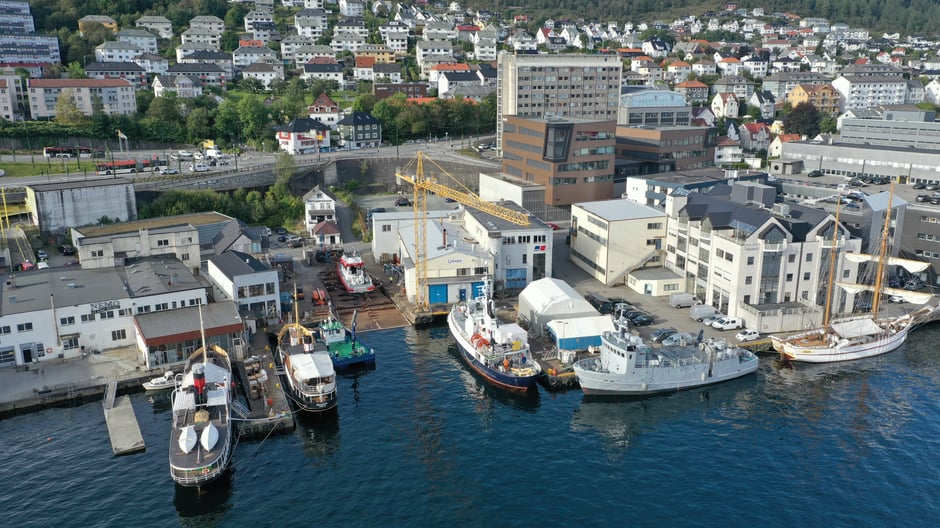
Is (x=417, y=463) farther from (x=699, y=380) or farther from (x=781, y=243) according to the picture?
(x=781, y=243)

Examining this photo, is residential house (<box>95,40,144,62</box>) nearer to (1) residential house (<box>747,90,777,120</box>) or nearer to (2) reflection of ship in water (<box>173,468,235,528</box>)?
(2) reflection of ship in water (<box>173,468,235,528</box>)

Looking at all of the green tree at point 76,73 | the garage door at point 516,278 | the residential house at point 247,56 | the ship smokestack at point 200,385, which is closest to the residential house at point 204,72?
the green tree at point 76,73

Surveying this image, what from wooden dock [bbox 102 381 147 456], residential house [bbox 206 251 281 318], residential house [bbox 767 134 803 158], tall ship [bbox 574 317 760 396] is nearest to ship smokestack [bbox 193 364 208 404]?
wooden dock [bbox 102 381 147 456]

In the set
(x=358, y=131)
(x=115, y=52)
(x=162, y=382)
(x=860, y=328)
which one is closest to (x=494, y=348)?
(x=162, y=382)

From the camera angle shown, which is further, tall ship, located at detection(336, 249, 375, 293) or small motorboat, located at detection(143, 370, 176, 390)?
tall ship, located at detection(336, 249, 375, 293)

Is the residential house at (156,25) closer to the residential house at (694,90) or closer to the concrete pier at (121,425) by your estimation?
the residential house at (694,90)

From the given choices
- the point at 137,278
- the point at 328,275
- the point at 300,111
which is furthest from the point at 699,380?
the point at 300,111
